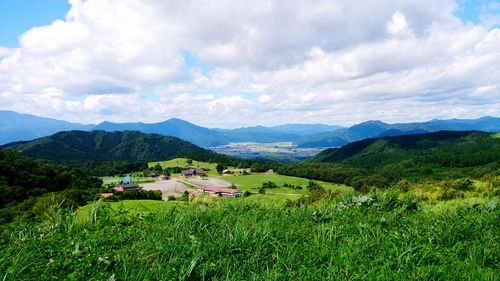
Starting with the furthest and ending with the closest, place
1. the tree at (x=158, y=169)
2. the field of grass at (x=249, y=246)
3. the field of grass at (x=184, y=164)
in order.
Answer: the field of grass at (x=184, y=164) → the tree at (x=158, y=169) → the field of grass at (x=249, y=246)

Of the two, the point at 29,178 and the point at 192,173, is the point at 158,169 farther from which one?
the point at 29,178

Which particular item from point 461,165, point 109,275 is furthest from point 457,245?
point 461,165

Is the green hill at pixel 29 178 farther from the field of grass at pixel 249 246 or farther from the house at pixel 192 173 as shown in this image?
the house at pixel 192 173

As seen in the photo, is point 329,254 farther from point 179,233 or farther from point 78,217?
point 78,217

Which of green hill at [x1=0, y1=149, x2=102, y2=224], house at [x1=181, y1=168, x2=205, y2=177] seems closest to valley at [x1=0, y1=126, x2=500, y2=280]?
green hill at [x1=0, y1=149, x2=102, y2=224]


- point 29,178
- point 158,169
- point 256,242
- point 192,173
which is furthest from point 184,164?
point 256,242

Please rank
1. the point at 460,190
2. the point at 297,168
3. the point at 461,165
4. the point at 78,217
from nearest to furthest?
the point at 78,217
the point at 460,190
the point at 297,168
the point at 461,165

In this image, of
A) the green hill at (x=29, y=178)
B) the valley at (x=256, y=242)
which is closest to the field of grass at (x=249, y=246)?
the valley at (x=256, y=242)

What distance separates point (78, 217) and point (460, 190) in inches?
452

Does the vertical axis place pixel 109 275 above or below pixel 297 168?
above

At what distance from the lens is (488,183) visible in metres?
11.3

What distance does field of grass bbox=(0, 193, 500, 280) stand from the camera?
Answer: 152 inches

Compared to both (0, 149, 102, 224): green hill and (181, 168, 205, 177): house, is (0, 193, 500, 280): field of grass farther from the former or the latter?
(181, 168, 205, 177): house

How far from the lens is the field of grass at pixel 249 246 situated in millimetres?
3857
